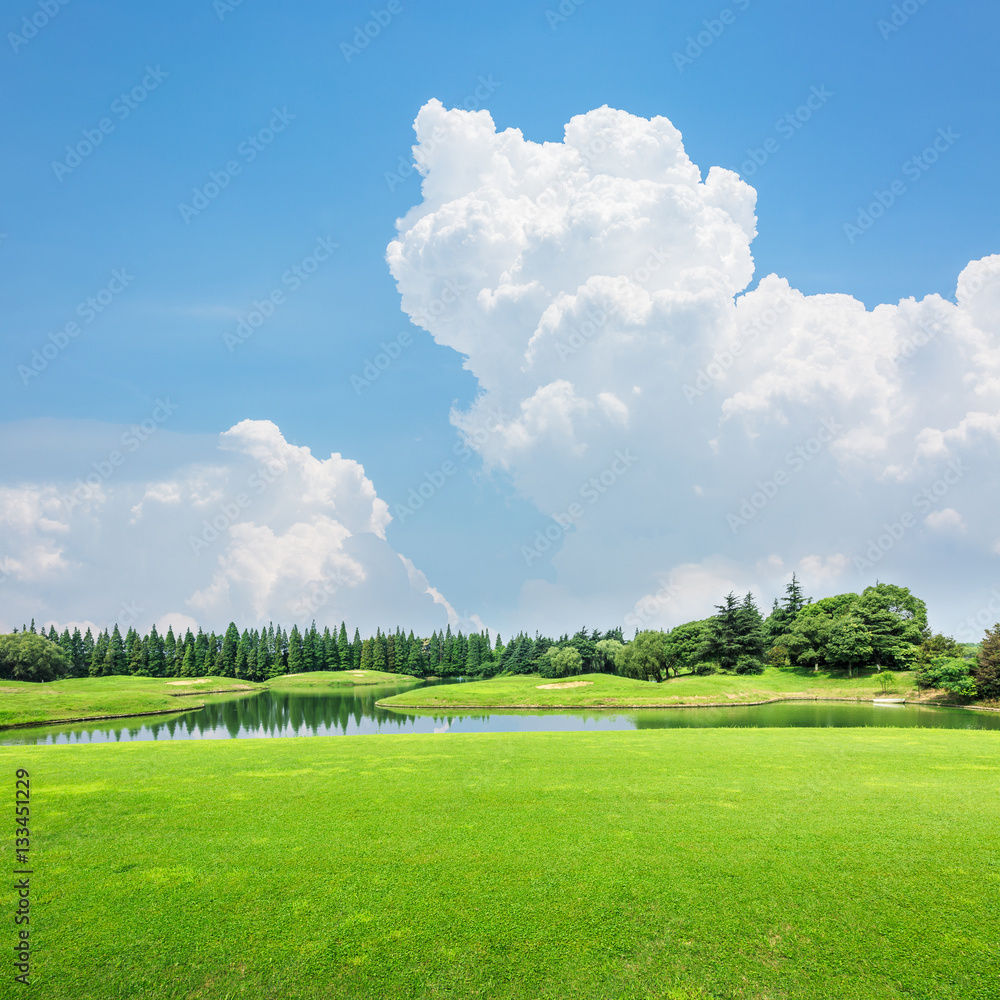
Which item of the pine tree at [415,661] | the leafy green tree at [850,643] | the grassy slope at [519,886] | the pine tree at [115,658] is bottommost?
the pine tree at [415,661]

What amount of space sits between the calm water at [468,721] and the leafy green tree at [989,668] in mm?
4688

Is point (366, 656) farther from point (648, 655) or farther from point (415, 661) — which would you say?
point (648, 655)

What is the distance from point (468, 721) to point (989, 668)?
49.3 m

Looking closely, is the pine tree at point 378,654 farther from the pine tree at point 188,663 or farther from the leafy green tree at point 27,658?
the leafy green tree at point 27,658

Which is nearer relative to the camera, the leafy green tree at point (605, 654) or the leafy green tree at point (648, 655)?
the leafy green tree at point (648, 655)

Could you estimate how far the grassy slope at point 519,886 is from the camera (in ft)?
23.9

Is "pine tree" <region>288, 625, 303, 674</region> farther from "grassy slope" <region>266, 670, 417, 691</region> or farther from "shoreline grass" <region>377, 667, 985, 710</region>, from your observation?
"shoreline grass" <region>377, 667, 985, 710</region>

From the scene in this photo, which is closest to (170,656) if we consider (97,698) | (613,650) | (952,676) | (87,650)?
(87,650)

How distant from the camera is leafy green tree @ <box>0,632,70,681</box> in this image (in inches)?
3971

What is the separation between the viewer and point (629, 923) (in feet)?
26.9

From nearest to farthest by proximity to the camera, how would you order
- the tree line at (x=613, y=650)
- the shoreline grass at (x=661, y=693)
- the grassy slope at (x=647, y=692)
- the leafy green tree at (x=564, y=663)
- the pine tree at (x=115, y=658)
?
the shoreline grass at (x=661, y=693)
the grassy slope at (x=647, y=692)
the tree line at (x=613, y=650)
the leafy green tree at (x=564, y=663)
the pine tree at (x=115, y=658)

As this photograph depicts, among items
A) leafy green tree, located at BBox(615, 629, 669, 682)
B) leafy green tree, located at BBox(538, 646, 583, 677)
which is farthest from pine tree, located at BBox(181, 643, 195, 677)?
leafy green tree, located at BBox(615, 629, 669, 682)

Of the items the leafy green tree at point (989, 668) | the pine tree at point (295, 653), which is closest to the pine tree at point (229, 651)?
the pine tree at point (295, 653)

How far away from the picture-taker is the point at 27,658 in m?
102
